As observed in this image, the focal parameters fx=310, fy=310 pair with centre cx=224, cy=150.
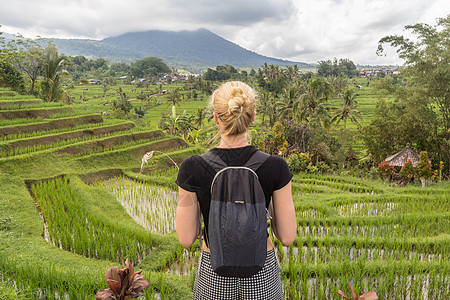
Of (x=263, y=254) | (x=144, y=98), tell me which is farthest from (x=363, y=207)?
(x=144, y=98)

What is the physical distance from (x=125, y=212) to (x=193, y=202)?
5.41m

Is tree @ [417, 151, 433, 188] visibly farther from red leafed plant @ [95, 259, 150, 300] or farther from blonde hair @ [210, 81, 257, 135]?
red leafed plant @ [95, 259, 150, 300]

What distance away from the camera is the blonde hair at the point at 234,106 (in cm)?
141

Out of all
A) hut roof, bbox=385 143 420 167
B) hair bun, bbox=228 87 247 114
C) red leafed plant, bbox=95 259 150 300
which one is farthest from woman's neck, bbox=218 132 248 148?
hut roof, bbox=385 143 420 167

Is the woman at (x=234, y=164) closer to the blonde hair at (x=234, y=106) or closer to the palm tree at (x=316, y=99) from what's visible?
the blonde hair at (x=234, y=106)

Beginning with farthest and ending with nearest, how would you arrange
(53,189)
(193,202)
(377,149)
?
1. (377,149)
2. (53,189)
3. (193,202)

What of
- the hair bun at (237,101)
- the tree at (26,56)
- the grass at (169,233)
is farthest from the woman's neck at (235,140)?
the tree at (26,56)

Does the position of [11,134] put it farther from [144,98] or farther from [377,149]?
[144,98]

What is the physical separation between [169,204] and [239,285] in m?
5.99

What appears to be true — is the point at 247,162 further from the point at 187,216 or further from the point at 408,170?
the point at 408,170

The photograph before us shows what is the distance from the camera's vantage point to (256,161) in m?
1.45

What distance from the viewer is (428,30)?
498 inches

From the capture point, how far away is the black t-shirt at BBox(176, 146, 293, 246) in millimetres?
1458

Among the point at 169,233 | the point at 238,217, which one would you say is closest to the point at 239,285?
the point at 238,217
